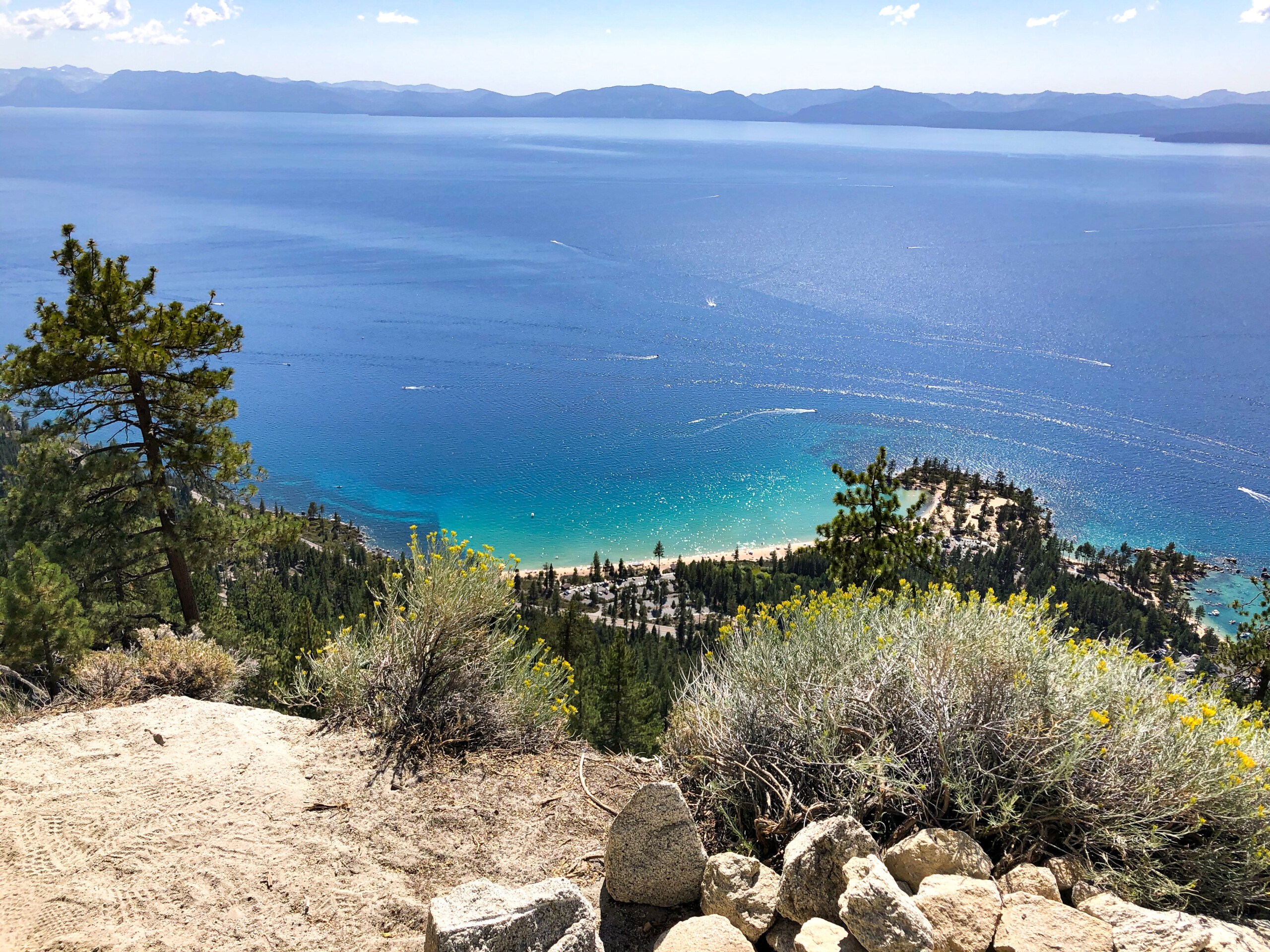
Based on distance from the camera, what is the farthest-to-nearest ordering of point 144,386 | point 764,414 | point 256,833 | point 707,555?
point 764,414
point 707,555
point 144,386
point 256,833

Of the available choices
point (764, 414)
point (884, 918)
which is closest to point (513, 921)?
point (884, 918)

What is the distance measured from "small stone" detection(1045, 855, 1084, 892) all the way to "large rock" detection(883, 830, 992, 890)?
1.22 feet

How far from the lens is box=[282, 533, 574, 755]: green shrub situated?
24.7 ft

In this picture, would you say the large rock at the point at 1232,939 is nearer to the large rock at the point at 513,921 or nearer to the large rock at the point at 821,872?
the large rock at the point at 821,872

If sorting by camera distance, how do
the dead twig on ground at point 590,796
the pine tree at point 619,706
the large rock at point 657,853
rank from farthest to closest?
1. the pine tree at point 619,706
2. the dead twig on ground at point 590,796
3. the large rock at point 657,853

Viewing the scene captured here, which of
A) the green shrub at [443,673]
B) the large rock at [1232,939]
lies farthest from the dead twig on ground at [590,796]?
the large rock at [1232,939]

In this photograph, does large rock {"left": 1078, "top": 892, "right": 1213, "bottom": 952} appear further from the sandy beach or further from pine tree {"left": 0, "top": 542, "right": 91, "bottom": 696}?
the sandy beach

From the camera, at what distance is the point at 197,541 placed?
14.9 meters

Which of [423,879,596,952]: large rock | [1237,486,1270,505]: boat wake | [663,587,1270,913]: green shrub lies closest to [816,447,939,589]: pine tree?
[663,587,1270,913]: green shrub

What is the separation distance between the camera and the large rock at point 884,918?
3.99 meters

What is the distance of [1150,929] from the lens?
13.5 feet

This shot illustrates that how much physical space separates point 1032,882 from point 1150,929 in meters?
0.59

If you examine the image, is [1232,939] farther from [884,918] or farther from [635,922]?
[635,922]

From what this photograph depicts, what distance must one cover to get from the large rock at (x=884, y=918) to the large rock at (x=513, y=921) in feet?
4.38
